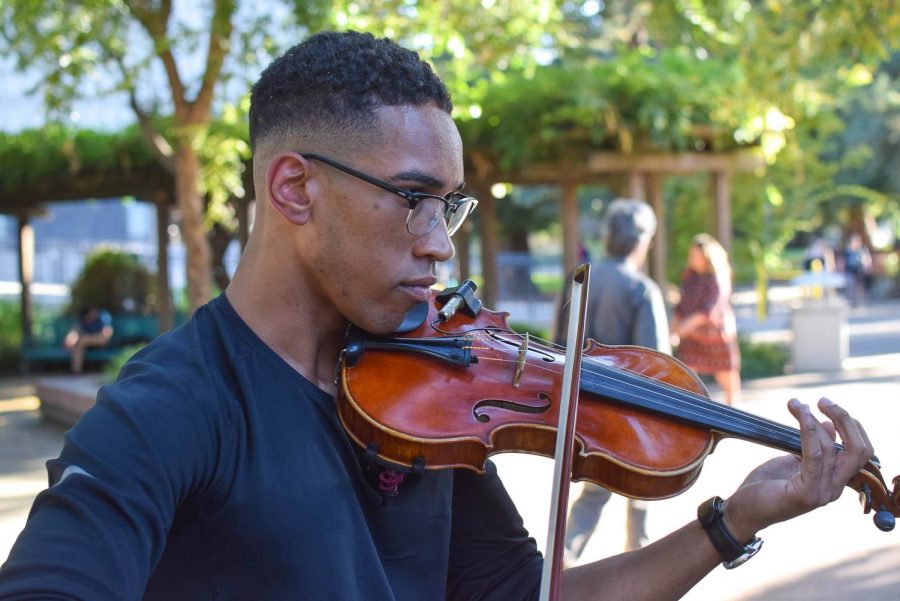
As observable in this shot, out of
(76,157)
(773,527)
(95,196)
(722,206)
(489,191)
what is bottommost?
(773,527)

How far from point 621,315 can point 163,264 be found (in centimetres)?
935

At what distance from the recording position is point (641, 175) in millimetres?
9867

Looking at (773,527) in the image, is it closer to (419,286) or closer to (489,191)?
(419,286)

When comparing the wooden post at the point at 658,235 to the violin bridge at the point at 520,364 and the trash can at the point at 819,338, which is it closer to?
the trash can at the point at 819,338

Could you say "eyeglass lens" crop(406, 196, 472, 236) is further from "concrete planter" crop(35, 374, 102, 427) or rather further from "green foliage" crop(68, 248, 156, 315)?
"green foliage" crop(68, 248, 156, 315)

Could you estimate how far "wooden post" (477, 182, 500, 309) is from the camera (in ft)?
40.1

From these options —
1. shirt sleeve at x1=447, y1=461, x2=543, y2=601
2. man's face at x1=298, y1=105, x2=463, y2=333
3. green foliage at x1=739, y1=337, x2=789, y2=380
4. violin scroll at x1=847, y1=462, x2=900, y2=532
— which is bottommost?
green foliage at x1=739, y1=337, x2=789, y2=380

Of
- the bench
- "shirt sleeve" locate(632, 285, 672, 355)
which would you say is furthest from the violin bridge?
the bench

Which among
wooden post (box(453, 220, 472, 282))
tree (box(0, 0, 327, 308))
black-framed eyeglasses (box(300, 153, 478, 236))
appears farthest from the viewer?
wooden post (box(453, 220, 472, 282))

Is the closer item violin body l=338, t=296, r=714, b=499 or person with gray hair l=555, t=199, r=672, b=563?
violin body l=338, t=296, r=714, b=499

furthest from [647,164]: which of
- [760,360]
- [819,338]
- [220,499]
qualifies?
[220,499]

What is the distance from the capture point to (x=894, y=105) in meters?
24.8

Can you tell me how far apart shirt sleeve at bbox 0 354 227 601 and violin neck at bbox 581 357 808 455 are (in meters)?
0.71

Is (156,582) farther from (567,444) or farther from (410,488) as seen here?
(567,444)
